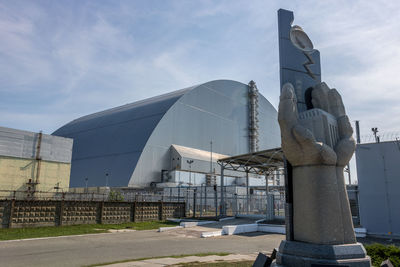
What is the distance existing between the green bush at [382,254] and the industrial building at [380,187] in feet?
40.7

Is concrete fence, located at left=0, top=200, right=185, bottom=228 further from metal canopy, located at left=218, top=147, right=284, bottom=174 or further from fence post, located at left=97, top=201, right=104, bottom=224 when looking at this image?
metal canopy, located at left=218, top=147, right=284, bottom=174

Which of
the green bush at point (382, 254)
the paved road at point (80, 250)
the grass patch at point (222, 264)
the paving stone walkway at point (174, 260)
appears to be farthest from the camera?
the paved road at point (80, 250)

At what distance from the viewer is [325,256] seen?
264 inches

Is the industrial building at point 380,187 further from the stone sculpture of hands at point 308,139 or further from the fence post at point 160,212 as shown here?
the fence post at point 160,212

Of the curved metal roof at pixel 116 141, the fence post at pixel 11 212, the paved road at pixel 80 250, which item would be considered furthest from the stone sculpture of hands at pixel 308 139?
the curved metal roof at pixel 116 141

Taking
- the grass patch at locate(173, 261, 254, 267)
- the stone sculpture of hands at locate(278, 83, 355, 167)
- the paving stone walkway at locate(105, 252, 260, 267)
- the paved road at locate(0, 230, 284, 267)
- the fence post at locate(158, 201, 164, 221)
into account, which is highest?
the stone sculpture of hands at locate(278, 83, 355, 167)

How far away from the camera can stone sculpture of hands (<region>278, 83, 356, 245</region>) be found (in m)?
7.16

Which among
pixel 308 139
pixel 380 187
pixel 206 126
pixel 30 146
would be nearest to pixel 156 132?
pixel 206 126

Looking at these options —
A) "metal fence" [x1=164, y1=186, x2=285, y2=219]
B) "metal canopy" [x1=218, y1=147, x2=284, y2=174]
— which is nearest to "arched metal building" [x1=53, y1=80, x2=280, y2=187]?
"metal fence" [x1=164, y1=186, x2=285, y2=219]

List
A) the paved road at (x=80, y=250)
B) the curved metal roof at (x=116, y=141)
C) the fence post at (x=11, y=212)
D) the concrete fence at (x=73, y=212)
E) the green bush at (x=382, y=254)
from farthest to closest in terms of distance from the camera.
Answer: the curved metal roof at (x=116, y=141), the concrete fence at (x=73, y=212), the fence post at (x=11, y=212), the paved road at (x=80, y=250), the green bush at (x=382, y=254)

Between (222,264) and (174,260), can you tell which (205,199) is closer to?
(174,260)

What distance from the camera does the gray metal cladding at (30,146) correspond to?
3116cm

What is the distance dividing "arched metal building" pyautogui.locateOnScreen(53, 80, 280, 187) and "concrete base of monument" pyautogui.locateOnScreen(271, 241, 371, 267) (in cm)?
3883

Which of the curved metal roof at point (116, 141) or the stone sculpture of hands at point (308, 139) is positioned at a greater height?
the curved metal roof at point (116, 141)
